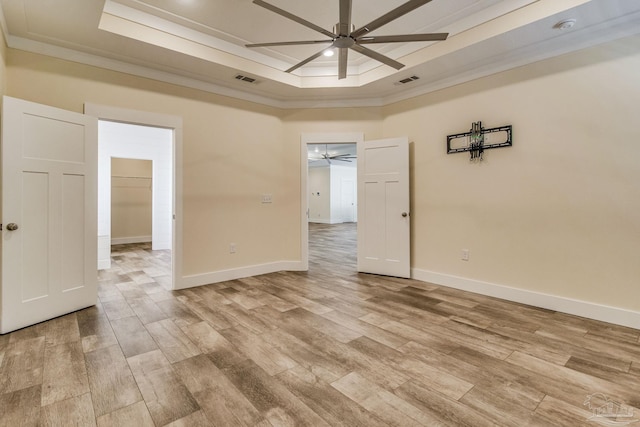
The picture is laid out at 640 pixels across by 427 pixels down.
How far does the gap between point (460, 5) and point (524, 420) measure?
3.47m

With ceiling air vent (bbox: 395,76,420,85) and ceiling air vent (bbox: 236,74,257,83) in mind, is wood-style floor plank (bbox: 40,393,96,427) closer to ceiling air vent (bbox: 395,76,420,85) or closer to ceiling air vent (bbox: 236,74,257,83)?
ceiling air vent (bbox: 236,74,257,83)

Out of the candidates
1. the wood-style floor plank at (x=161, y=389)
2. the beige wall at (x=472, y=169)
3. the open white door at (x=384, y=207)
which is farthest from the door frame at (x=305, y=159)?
Answer: the wood-style floor plank at (x=161, y=389)

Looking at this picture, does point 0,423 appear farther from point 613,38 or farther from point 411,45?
point 613,38

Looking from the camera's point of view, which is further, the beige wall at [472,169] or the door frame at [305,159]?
the door frame at [305,159]

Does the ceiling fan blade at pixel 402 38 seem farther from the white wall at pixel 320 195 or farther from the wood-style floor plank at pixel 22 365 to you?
the white wall at pixel 320 195

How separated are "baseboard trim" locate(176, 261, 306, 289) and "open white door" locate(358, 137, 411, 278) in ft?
3.86

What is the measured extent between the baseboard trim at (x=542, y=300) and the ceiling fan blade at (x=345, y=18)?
3.20 metres

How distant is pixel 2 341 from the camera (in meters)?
2.35

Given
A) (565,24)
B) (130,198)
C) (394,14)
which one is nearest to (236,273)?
(394,14)

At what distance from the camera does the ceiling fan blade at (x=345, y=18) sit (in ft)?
6.38

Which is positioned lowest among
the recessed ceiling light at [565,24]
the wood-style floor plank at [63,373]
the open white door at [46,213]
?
the wood-style floor plank at [63,373]

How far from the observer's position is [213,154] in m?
4.06

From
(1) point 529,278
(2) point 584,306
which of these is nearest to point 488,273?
(1) point 529,278

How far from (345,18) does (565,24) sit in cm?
221
